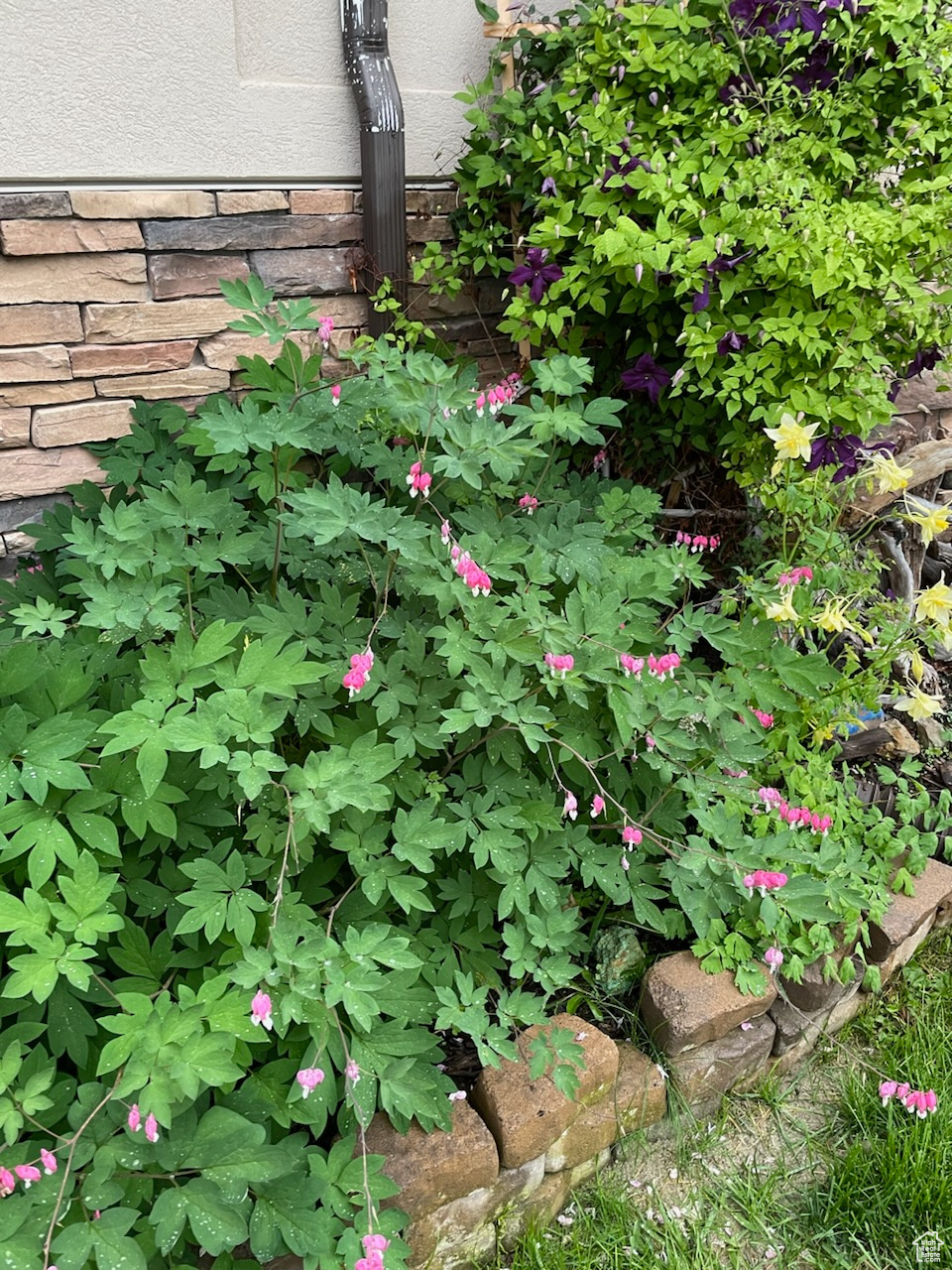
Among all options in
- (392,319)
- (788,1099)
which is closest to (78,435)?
(392,319)

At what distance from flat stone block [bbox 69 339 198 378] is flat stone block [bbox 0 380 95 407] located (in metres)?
0.03

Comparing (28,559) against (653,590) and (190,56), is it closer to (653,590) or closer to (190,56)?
(190,56)

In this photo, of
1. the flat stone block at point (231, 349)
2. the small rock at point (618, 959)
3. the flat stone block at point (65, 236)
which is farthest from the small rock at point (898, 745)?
the flat stone block at point (65, 236)

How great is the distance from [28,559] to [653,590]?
1.51m

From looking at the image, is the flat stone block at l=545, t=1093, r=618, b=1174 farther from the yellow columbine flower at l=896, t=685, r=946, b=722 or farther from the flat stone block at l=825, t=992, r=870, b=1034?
the yellow columbine flower at l=896, t=685, r=946, b=722

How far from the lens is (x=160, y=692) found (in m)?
1.29

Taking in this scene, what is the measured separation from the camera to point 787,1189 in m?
1.67

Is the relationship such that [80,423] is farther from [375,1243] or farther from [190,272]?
[375,1243]

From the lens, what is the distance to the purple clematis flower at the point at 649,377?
2352 mm

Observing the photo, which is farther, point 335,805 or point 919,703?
point 919,703

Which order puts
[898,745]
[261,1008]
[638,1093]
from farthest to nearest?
[898,745] < [638,1093] < [261,1008]

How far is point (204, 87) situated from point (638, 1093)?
2.42m

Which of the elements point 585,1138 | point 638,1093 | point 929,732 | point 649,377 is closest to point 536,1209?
point 585,1138

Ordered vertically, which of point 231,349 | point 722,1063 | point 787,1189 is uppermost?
point 231,349
